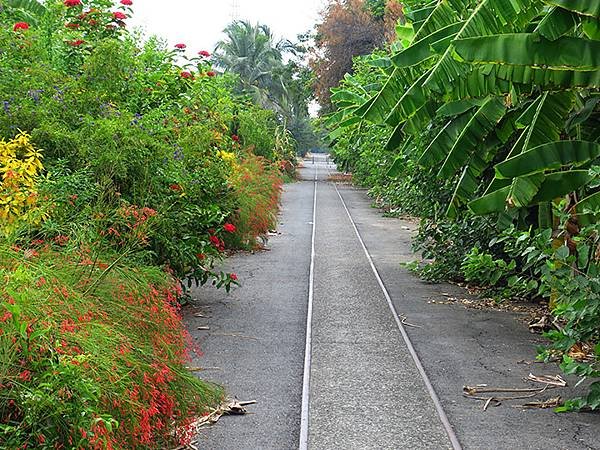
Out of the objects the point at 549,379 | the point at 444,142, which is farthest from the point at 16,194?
the point at 549,379

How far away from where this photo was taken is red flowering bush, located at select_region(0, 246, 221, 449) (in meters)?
4.42

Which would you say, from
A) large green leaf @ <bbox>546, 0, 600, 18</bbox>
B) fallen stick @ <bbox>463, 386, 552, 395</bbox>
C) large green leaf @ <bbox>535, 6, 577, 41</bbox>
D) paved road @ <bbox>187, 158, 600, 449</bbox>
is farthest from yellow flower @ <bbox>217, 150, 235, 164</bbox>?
large green leaf @ <bbox>546, 0, 600, 18</bbox>

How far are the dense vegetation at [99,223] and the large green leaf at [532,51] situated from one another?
2912 mm

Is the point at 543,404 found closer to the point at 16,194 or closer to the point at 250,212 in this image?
the point at 16,194

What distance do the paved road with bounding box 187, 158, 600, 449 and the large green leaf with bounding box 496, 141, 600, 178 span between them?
198 cm

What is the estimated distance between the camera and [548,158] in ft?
22.5

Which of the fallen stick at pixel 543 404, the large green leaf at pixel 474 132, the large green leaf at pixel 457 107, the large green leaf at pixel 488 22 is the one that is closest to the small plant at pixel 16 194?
the large green leaf at pixel 488 22

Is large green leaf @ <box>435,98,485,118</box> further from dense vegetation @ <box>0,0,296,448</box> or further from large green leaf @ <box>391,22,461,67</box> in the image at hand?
dense vegetation @ <box>0,0,296,448</box>

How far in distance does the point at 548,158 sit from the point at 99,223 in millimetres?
3964

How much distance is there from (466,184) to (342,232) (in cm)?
1268

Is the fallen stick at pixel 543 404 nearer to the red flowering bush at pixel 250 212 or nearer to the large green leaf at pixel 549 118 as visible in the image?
the large green leaf at pixel 549 118

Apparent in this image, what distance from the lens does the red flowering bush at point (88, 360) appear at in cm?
442

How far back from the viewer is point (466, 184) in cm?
952

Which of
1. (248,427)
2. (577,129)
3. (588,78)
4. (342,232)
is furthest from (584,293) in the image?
(342,232)
